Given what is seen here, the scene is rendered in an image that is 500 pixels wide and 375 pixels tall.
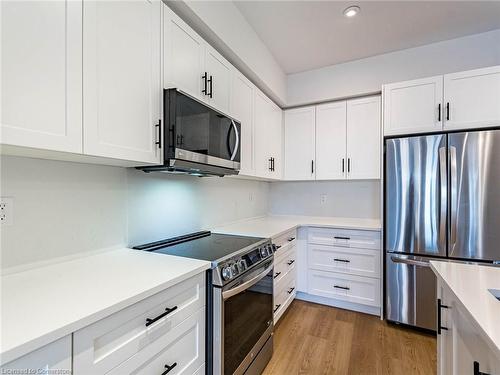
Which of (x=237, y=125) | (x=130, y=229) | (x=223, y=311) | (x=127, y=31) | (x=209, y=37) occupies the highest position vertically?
(x=209, y=37)

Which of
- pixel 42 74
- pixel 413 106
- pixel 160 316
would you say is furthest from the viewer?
pixel 413 106

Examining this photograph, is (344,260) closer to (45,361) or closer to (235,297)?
(235,297)

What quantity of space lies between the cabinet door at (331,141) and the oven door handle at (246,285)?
61.4 inches

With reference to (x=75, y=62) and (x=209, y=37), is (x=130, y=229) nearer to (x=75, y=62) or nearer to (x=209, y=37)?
(x=75, y=62)

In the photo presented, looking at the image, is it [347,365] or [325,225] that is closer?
[347,365]

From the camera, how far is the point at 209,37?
1768 mm

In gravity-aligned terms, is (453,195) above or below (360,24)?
below

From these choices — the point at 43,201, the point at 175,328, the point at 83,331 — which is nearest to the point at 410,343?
the point at 175,328

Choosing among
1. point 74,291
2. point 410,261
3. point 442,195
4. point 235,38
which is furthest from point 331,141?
point 74,291

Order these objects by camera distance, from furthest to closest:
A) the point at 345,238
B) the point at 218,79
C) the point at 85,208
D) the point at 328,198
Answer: the point at 328,198
the point at 345,238
the point at 218,79
the point at 85,208

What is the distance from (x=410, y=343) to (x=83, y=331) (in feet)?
8.01

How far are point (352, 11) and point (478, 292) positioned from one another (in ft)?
6.93

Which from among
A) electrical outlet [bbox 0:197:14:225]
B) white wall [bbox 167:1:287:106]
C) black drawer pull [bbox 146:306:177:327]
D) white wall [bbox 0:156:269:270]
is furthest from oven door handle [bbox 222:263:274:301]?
white wall [bbox 167:1:287:106]

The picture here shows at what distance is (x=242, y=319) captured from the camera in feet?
4.87
